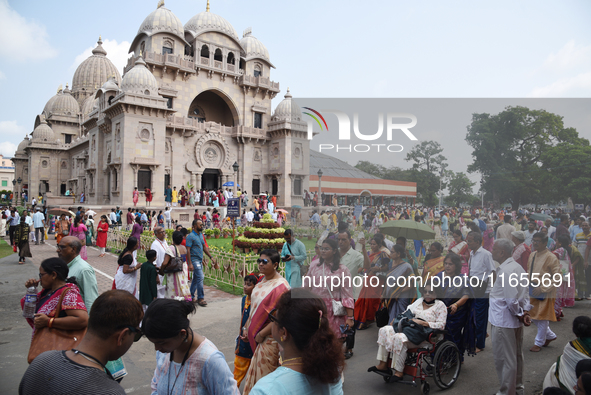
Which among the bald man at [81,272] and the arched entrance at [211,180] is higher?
the arched entrance at [211,180]

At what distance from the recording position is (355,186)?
8180mm

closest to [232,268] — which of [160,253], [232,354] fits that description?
[160,253]

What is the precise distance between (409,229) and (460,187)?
1.70m

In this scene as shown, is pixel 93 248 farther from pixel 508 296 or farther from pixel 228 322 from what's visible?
pixel 508 296

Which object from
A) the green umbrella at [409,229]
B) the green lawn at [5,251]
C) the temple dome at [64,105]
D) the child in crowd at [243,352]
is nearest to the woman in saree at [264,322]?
the child in crowd at [243,352]

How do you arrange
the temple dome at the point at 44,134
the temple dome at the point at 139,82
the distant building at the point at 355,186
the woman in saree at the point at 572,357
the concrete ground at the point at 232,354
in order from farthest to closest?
the temple dome at the point at 44,134 < the temple dome at the point at 139,82 < the distant building at the point at 355,186 < the concrete ground at the point at 232,354 < the woman in saree at the point at 572,357

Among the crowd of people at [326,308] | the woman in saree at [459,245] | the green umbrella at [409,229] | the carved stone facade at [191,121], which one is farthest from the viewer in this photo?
the carved stone facade at [191,121]

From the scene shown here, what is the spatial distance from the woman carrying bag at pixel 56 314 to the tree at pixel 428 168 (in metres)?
4.41

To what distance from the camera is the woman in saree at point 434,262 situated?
5.21 m

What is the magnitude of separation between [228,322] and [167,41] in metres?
28.0

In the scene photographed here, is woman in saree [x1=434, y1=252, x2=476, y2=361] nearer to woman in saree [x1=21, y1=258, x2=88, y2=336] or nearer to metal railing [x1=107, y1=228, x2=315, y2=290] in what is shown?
woman in saree [x1=21, y1=258, x2=88, y2=336]

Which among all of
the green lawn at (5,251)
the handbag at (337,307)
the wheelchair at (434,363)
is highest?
the handbag at (337,307)

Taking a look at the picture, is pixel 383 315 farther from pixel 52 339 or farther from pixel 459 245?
pixel 52 339

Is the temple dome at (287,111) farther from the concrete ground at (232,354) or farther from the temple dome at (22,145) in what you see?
the temple dome at (22,145)
